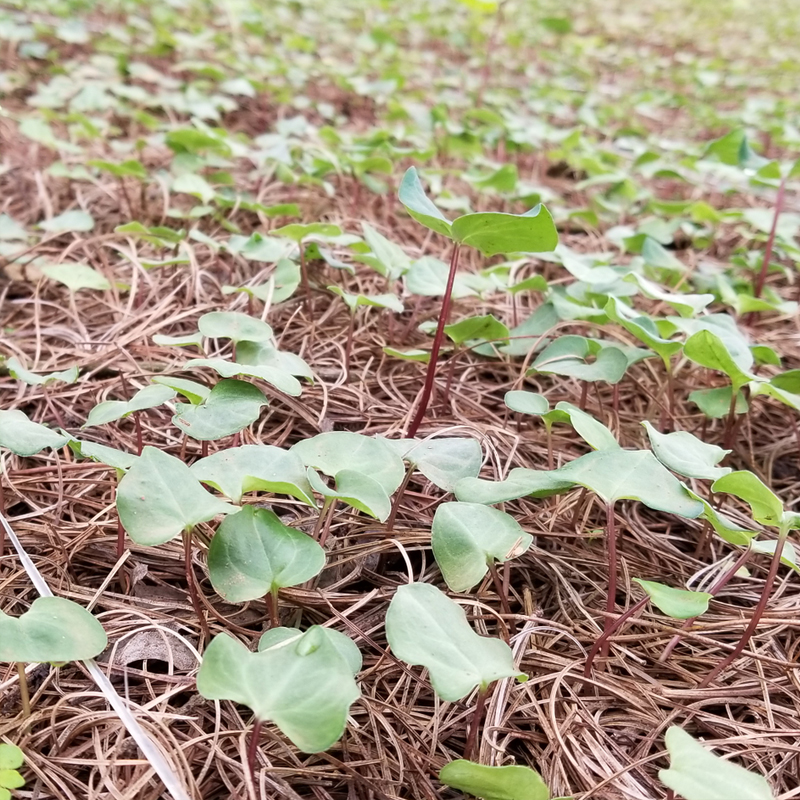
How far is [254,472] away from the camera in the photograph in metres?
0.82

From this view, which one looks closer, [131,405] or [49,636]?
Result: [49,636]

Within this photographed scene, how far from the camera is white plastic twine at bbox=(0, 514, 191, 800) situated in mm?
645

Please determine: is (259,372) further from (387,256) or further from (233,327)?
(387,256)

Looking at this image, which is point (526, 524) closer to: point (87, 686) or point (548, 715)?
point (548, 715)

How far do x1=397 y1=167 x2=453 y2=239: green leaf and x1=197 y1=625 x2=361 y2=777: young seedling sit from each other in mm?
601

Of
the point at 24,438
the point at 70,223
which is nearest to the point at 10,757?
the point at 24,438

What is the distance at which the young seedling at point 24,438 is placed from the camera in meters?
0.84

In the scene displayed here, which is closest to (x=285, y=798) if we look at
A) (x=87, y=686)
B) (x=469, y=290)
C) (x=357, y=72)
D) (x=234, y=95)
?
(x=87, y=686)

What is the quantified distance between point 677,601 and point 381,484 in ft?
1.28

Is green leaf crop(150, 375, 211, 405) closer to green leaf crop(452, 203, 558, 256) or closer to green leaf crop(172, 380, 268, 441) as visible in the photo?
green leaf crop(172, 380, 268, 441)

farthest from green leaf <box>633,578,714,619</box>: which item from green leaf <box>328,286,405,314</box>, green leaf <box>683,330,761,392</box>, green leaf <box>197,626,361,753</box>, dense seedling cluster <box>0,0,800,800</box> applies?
green leaf <box>328,286,405,314</box>

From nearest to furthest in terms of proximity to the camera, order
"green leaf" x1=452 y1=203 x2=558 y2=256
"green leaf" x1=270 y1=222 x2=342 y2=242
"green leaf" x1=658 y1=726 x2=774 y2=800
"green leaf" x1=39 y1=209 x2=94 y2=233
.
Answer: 1. "green leaf" x1=658 y1=726 x2=774 y2=800
2. "green leaf" x1=452 y1=203 x2=558 y2=256
3. "green leaf" x1=270 y1=222 x2=342 y2=242
4. "green leaf" x1=39 y1=209 x2=94 y2=233

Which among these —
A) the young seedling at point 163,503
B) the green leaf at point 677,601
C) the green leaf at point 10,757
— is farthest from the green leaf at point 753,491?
the green leaf at point 10,757

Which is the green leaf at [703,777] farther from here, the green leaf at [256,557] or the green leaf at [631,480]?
the green leaf at [256,557]
